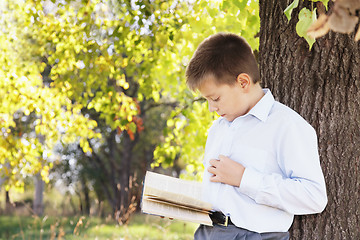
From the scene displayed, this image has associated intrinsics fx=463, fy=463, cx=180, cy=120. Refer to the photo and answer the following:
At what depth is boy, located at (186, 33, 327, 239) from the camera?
5.99 ft

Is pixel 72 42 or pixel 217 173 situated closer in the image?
pixel 217 173

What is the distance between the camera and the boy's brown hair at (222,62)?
79.0 inches

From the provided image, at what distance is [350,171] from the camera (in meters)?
2.46

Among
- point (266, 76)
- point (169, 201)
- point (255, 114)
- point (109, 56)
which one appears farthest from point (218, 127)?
point (109, 56)

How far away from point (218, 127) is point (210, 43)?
395mm

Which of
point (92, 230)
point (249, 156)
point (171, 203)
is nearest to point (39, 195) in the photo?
point (92, 230)

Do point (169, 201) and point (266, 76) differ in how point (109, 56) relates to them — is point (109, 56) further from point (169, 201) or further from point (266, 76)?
point (169, 201)

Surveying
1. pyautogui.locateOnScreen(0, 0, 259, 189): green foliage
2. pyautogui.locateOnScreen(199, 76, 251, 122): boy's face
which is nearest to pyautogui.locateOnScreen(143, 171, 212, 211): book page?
pyautogui.locateOnScreen(199, 76, 251, 122): boy's face

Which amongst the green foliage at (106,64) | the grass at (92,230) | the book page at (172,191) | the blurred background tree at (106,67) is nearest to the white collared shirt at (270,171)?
the book page at (172,191)

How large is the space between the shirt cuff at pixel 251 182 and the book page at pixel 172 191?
6.3 inches

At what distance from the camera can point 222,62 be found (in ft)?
6.63

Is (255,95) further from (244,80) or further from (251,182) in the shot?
(251,182)

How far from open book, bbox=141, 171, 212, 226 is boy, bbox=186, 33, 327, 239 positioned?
0.09m

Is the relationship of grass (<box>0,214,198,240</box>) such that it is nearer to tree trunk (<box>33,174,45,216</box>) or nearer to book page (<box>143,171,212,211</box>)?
tree trunk (<box>33,174,45,216</box>)
